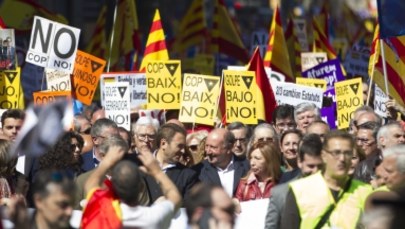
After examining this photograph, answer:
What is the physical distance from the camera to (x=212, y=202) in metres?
9.27

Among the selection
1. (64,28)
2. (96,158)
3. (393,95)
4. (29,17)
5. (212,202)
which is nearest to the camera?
(212,202)

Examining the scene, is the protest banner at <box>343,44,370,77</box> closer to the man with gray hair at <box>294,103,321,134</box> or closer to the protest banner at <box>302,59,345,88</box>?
the protest banner at <box>302,59,345,88</box>

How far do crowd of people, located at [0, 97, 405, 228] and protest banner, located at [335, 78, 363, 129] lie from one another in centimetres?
71

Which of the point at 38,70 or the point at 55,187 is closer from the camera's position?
the point at 55,187

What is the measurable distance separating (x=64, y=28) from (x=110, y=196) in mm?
8663

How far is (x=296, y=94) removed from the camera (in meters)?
18.2

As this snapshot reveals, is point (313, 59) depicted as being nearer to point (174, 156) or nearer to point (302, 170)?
point (174, 156)

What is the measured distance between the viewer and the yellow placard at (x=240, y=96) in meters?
17.5

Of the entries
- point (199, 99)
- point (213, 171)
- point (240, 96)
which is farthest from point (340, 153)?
point (199, 99)

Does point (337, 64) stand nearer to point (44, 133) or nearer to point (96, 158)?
point (96, 158)

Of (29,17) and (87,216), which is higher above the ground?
(29,17)

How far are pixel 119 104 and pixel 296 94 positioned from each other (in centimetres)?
195

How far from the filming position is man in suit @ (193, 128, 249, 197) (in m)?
14.2

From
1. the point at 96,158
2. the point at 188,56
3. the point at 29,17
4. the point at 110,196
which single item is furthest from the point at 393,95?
the point at 188,56
